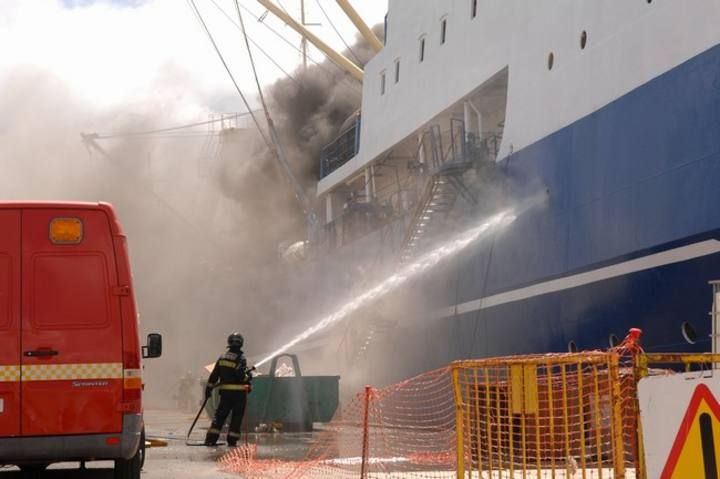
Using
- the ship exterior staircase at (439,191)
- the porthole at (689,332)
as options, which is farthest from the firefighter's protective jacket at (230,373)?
the ship exterior staircase at (439,191)

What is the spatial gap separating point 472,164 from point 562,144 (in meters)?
4.52

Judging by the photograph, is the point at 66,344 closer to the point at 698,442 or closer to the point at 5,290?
the point at 5,290

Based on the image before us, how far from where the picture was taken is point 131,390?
8.23 m

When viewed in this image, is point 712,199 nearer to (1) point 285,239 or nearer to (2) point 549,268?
(2) point 549,268

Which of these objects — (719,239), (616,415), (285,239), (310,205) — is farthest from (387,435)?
(285,239)

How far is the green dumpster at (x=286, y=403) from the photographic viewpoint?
712 inches

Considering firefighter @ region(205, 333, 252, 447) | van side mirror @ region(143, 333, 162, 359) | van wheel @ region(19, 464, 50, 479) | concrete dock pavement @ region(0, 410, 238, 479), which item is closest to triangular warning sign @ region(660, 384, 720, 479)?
van side mirror @ region(143, 333, 162, 359)

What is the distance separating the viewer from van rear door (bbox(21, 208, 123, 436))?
812cm

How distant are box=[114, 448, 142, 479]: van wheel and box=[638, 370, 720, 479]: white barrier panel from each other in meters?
4.57

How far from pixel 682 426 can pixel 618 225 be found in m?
9.16

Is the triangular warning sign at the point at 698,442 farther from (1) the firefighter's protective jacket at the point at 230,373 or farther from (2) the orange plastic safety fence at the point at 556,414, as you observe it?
(1) the firefighter's protective jacket at the point at 230,373

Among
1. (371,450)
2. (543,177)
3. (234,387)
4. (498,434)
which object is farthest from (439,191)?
(498,434)

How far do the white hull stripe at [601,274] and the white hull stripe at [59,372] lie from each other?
645 cm

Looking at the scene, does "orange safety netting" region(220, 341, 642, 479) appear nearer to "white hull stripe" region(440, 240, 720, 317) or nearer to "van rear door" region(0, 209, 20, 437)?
"white hull stripe" region(440, 240, 720, 317)
